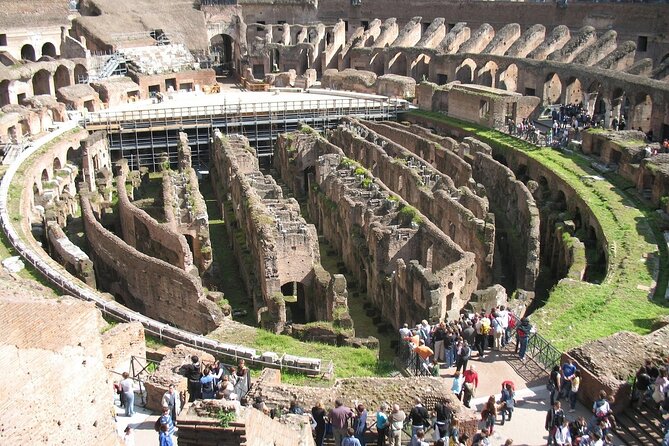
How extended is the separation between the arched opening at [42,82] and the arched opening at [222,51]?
15.1 metres

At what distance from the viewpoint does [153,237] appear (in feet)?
90.2

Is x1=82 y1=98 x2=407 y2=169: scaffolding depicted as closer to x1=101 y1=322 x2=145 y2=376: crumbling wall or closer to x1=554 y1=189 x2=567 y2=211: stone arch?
x1=554 y1=189 x2=567 y2=211: stone arch

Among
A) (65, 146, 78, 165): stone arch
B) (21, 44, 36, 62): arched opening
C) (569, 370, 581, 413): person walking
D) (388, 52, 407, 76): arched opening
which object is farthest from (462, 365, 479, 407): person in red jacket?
(21, 44, 36, 62): arched opening

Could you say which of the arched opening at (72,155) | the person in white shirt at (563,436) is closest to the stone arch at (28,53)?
the arched opening at (72,155)

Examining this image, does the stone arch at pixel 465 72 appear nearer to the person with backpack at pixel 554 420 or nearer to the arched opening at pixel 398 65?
the arched opening at pixel 398 65

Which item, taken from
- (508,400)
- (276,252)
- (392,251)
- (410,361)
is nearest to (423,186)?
(392,251)

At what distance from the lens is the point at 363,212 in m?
29.1

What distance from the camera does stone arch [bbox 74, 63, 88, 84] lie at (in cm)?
5222

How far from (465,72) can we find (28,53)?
3275 centimetres

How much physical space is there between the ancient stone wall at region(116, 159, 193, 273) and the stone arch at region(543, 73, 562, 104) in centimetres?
2635

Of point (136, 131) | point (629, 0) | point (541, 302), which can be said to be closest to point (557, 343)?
point (541, 302)

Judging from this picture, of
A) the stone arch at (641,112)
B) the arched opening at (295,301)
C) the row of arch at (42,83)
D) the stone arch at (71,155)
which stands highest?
the row of arch at (42,83)

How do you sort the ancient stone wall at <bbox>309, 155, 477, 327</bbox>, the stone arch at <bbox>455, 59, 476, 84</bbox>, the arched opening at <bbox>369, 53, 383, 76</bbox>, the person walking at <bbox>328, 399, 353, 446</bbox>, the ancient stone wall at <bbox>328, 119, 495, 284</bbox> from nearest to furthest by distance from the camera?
1. the person walking at <bbox>328, 399, 353, 446</bbox>
2. the ancient stone wall at <bbox>309, 155, 477, 327</bbox>
3. the ancient stone wall at <bbox>328, 119, 495, 284</bbox>
4. the stone arch at <bbox>455, 59, 476, 84</bbox>
5. the arched opening at <bbox>369, 53, 383, 76</bbox>

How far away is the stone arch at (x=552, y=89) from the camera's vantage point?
45.3 metres
